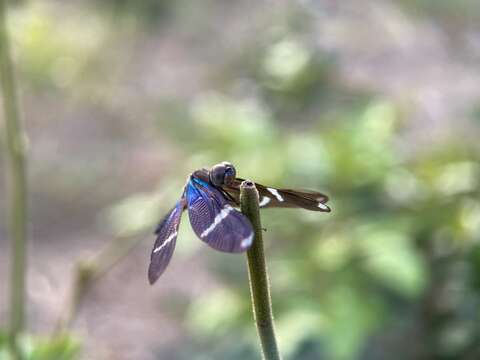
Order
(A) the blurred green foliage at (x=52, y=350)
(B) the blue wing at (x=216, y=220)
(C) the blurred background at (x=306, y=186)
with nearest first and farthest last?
(B) the blue wing at (x=216, y=220) → (A) the blurred green foliage at (x=52, y=350) → (C) the blurred background at (x=306, y=186)

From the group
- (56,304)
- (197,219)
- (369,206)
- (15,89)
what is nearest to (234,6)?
(56,304)

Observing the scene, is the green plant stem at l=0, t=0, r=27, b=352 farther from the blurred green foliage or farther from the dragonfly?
the dragonfly

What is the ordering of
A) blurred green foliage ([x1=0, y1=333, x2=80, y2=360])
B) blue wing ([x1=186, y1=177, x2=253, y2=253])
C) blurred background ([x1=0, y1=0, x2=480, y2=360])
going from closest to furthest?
blue wing ([x1=186, y1=177, x2=253, y2=253]) → blurred green foliage ([x1=0, y1=333, x2=80, y2=360]) → blurred background ([x1=0, y1=0, x2=480, y2=360])

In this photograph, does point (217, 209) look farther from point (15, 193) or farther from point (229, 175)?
point (15, 193)

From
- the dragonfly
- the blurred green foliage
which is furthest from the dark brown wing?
the blurred green foliage

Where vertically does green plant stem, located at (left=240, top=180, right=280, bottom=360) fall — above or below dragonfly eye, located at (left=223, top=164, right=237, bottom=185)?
below

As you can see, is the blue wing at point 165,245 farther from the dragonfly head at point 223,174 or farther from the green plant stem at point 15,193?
the green plant stem at point 15,193

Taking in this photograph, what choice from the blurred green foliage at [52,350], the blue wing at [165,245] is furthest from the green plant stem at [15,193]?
the blue wing at [165,245]
